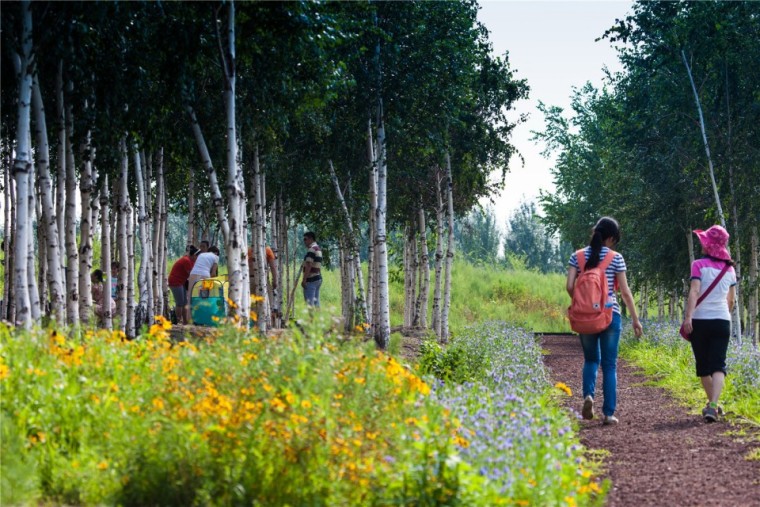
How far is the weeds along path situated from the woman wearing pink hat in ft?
1.50

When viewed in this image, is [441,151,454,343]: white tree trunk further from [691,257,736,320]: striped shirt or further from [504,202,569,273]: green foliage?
[504,202,569,273]: green foliage

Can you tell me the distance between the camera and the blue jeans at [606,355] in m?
9.85

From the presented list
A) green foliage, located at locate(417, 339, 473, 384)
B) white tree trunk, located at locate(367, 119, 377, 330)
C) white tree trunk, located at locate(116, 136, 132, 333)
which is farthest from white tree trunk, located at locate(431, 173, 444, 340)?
green foliage, located at locate(417, 339, 473, 384)

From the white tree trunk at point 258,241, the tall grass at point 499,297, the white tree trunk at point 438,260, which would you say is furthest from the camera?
the tall grass at point 499,297

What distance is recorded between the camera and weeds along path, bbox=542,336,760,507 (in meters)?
6.98

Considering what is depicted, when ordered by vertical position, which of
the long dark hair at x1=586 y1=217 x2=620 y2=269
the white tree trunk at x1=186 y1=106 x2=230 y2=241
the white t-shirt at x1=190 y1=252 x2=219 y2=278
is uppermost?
the white tree trunk at x1=186 y1=106 x2=230 y2=241

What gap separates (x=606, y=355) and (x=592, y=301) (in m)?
0.63

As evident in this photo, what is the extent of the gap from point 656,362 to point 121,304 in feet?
31.8

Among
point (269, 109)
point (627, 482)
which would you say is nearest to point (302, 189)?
point (269, 109)

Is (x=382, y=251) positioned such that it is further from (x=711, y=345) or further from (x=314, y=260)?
(x=711, y=345)

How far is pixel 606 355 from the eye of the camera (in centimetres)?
988

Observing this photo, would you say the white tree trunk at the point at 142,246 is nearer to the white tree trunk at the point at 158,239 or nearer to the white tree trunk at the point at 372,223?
the white tree trunk at the point at 158,239

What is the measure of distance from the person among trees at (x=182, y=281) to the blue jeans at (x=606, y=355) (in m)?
12.1

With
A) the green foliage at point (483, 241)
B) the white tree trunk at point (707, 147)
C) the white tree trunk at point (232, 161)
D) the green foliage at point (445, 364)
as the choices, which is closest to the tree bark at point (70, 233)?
the white tree trunk at point (232, 161)
